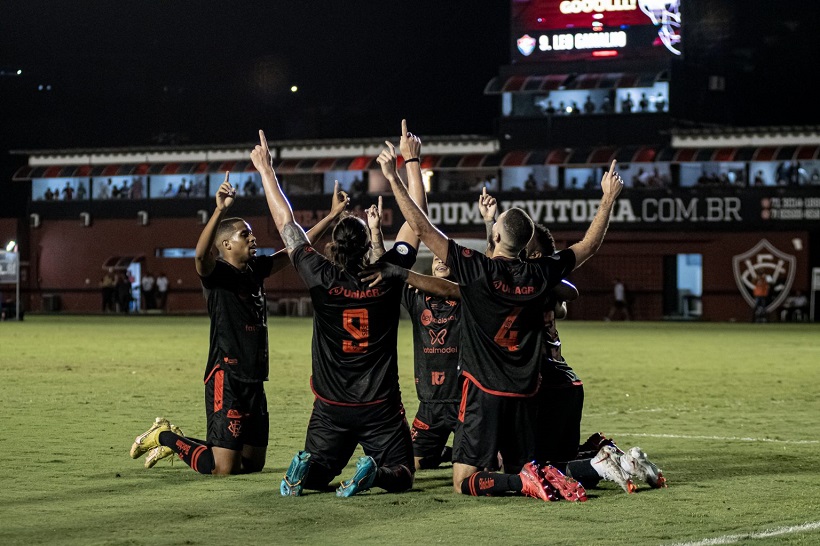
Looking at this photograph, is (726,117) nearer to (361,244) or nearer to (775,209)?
(775,209)

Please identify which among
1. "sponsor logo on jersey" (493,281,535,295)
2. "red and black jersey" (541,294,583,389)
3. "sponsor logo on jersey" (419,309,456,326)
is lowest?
"red and black jersey" (541,294,583,389)

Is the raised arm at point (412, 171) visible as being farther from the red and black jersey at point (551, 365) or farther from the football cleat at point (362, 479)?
the football cleat at point (362, 479)

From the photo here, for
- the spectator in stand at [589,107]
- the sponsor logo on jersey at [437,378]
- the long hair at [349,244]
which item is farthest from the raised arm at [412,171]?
the spectator in stand at [589,107]

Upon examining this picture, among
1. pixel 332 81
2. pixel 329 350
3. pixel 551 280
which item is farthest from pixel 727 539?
pixel 332 81

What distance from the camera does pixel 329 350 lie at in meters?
8.68

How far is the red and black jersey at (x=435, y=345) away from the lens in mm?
10125

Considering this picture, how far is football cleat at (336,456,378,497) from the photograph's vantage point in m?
8.39

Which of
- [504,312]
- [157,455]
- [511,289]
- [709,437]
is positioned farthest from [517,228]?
[709,437]

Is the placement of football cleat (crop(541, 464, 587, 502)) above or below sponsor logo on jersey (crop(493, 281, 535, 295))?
below

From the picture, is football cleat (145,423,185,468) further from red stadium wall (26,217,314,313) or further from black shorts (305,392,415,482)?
red stadium wall (26,217,314,313)

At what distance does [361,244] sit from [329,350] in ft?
2.47

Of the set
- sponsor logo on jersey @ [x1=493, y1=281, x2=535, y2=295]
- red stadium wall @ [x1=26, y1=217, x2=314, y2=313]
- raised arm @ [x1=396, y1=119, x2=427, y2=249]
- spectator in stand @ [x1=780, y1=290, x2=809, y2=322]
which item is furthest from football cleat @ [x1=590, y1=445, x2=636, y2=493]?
red stadium wall @ [x1=26, y1=217, x2=314, y2=313]

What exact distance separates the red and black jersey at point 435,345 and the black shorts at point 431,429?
61mm

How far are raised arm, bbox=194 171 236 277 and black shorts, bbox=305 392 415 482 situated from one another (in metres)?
1.31
